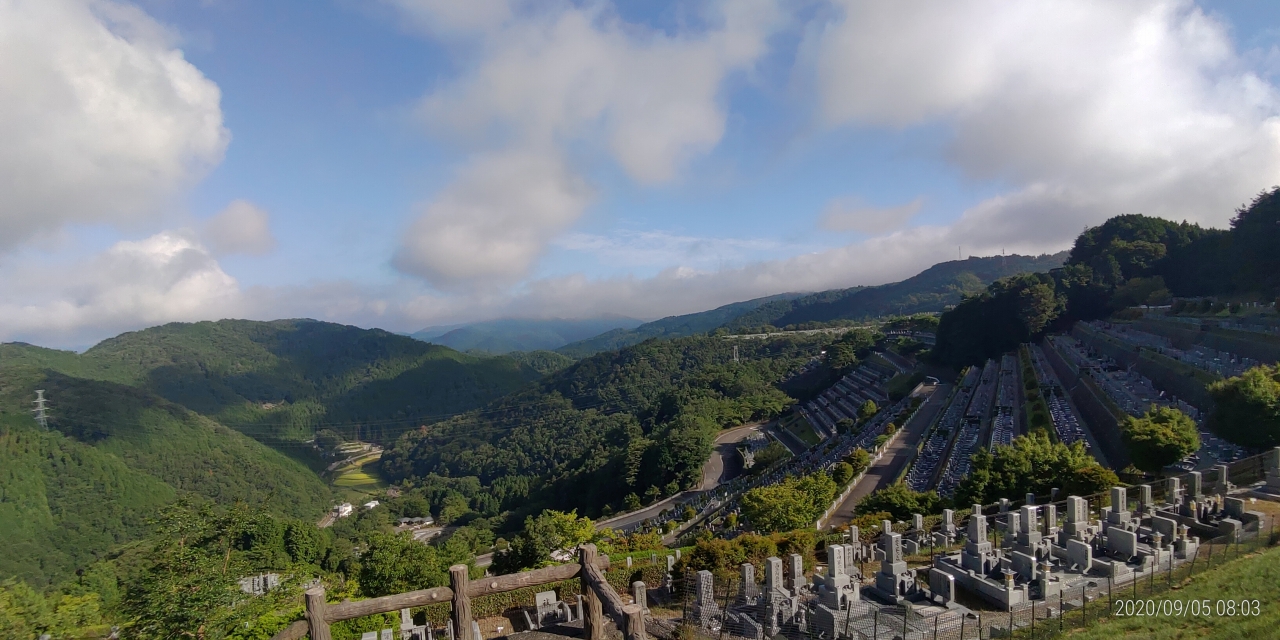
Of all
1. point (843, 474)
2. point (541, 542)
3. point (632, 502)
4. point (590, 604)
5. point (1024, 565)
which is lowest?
point (632, 502)

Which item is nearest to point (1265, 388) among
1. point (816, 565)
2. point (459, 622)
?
point (816, 565)

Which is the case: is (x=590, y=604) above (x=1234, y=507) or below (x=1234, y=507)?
above

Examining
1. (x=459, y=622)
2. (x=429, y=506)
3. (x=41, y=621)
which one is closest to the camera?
(x=459, y=622)

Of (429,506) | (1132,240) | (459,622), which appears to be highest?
(1132,240)

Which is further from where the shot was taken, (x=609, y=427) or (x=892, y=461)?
(x=609, y=427)

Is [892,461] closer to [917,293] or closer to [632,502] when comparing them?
[632,502]

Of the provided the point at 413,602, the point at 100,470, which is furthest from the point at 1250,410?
the point at 100,470

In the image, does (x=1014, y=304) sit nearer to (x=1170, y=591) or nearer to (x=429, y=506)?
(x=1170, y=591)
